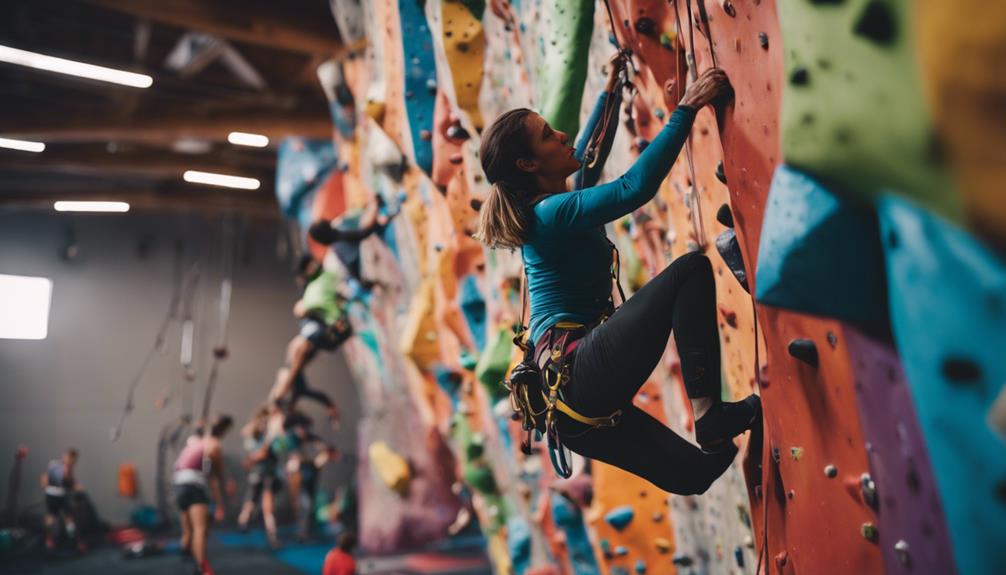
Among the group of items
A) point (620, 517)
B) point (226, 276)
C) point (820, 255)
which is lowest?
point (620, 517)

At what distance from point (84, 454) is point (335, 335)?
18.1 ft

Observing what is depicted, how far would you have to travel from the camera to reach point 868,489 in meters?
1.33

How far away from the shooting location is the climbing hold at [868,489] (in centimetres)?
132

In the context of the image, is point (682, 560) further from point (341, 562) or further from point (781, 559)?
point (341, 562)

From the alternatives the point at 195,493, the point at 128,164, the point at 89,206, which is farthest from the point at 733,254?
the point at 89,206

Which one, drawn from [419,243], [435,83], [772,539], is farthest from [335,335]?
[772,539]

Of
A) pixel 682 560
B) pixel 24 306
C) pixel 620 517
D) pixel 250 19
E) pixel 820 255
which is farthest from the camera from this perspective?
pixel 24 306

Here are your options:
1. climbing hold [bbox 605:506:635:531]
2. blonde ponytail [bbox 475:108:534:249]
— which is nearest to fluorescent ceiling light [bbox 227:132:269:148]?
climbing hold [bbox 605:506:635:531]

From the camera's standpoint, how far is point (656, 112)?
7.17 feet

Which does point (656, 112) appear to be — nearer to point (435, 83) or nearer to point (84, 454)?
point (435, 83)

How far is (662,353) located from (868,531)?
0.47 meters

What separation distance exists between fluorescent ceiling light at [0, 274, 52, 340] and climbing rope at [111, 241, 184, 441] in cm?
123

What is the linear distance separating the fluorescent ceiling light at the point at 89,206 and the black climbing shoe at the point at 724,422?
32.0 ft

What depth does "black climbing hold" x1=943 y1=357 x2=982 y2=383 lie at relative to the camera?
3.09ft
